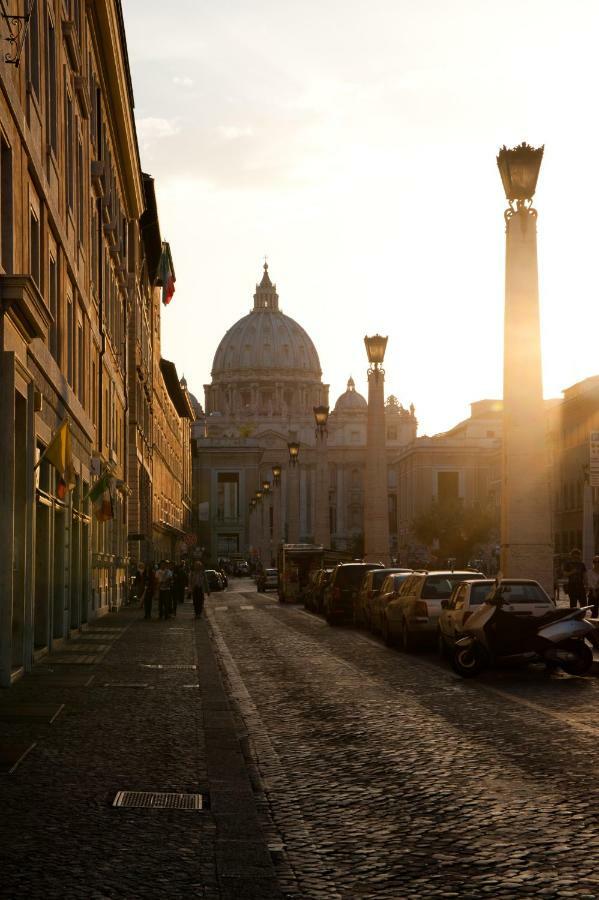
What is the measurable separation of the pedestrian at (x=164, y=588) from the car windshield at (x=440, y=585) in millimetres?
14966

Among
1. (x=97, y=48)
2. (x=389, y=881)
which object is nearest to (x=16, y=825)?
(x=389, y=881)

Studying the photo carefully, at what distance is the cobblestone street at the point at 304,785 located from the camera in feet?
23.7

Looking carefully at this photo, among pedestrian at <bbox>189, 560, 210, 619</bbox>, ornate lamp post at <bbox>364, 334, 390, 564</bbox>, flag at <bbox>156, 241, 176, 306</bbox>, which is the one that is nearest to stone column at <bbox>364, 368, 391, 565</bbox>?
ornate lamp post at <bbox>364, 334, 390, 564</bbox>

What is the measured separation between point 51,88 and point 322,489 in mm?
43383

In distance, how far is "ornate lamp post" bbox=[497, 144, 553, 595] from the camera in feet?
86.1

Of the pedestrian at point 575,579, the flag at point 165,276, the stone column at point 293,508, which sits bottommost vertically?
the pedestrian at point 575,579

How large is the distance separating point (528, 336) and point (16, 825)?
752 inches

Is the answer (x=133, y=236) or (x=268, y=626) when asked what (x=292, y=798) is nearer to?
(x=268, y=626)

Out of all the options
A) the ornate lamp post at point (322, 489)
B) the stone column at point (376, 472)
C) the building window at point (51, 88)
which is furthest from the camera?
the ornate lamp post at point (322, 489)

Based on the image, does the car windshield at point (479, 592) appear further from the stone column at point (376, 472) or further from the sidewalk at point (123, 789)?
the stone column at point (376, 472)

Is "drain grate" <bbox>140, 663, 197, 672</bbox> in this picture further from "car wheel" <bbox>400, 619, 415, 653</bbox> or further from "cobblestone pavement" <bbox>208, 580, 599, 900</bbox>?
"car wheel" <bbox>400, 619, 415, 653</bbox>

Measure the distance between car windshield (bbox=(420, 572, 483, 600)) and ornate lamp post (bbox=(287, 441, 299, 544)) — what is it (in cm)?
5136

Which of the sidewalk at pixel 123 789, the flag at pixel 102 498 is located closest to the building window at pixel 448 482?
the flag at pixel 102 498

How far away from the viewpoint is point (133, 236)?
56.4 metres
